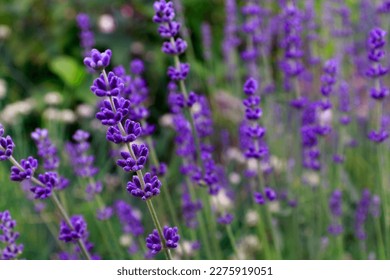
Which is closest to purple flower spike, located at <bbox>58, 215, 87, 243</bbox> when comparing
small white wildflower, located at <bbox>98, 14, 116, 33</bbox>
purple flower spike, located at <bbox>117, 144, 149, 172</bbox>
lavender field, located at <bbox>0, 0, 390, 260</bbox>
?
lavender field, located at <bbox>0, 0, 390, 260</bbox>

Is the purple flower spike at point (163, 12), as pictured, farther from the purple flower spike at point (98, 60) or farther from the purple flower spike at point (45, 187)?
the purple flower spike at point (45, 187)

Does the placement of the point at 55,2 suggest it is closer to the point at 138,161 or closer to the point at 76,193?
the point at 76,193

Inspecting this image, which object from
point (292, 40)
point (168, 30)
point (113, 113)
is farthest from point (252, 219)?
point (113, 113)

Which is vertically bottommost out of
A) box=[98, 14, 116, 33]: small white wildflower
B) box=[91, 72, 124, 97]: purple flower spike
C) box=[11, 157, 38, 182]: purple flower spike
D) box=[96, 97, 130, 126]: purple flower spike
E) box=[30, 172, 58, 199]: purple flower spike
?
box=[98, 14, 116, 33]: small white wildflower

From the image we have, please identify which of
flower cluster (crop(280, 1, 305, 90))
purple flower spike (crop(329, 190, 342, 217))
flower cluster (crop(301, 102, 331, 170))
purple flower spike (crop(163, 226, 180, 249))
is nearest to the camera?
purple flower spike (crop(163, 226, 180, 249))

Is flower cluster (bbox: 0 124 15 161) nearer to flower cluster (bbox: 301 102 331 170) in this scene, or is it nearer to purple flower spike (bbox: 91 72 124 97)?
purple flower spike (bbox: 91 72 124 97)

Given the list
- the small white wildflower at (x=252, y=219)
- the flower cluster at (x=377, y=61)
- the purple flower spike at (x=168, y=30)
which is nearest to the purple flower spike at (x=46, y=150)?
the purple flower spike at (x=168, y=30)

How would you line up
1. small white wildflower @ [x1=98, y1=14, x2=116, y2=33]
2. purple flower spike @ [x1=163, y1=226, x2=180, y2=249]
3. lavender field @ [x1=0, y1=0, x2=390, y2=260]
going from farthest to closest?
small white wildflower @ [x1=98, y1=14, x2=116, y2=33] → lavender field @ [x1=0, y1=0, x2=390, y2=260] → purple flower spike @ [x1=163, y1=226, x2=180, y2=249]
